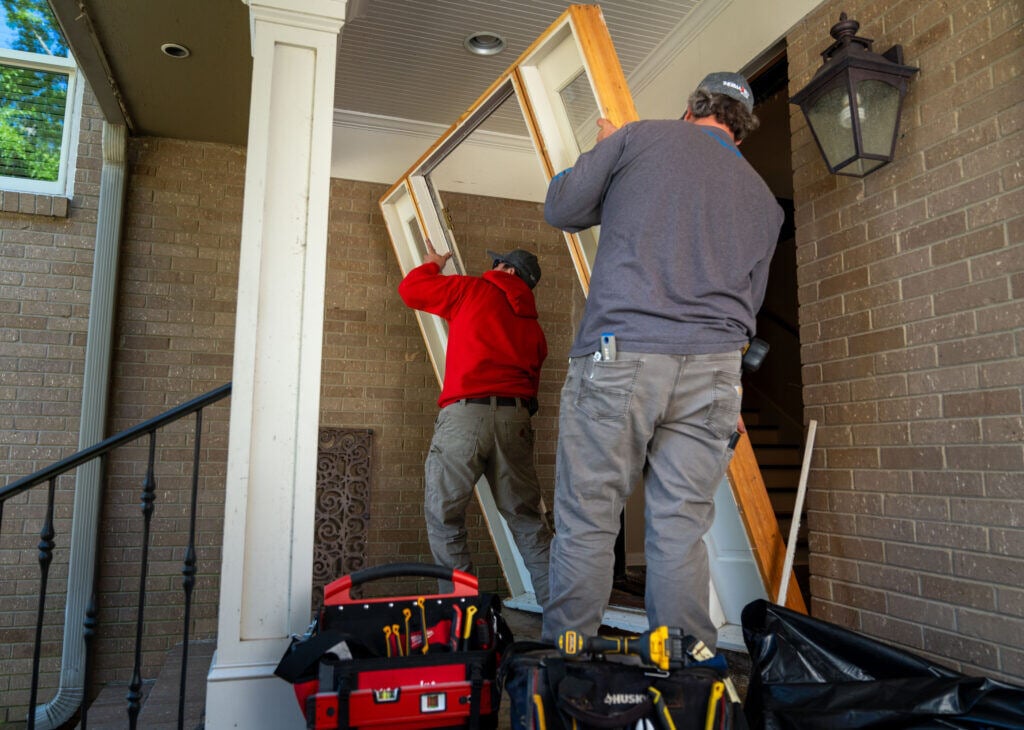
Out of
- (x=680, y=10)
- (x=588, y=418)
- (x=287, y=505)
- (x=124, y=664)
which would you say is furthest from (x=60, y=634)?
(x=680, y=10)

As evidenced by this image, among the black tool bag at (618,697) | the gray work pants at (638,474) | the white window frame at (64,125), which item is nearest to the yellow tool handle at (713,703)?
the black tool bag at (618,697)

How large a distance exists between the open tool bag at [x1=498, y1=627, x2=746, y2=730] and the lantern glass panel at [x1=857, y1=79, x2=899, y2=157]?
171 centimetres

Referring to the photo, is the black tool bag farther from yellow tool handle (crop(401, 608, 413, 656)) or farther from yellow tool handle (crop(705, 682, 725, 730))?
yellow tool handle (crop(401, 608, 413, 656))

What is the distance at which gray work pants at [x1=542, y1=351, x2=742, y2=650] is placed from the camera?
1.62 metres

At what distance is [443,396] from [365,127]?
93.7 inches

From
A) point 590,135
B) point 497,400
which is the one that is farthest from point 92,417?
point 590,135

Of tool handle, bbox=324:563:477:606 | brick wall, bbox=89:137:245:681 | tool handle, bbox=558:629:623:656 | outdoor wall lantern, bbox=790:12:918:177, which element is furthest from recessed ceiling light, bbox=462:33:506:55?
tool handle, bbox=558:629:623:656

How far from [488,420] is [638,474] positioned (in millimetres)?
1303

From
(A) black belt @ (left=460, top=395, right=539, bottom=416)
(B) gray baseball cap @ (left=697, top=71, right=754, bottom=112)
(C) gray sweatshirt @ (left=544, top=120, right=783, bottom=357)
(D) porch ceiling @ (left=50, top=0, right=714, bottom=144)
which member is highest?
(D) porch ceiling @ (left=50, top=0, right=714, bottom=144)

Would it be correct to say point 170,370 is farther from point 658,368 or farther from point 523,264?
point 658,368

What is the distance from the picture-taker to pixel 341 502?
449 cm

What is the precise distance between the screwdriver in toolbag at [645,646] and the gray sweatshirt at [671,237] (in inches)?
24.4

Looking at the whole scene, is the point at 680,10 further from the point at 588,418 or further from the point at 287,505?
the point at 287,505

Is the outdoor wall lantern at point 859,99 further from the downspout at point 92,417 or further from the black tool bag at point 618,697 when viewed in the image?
the downspout at point 92,417
